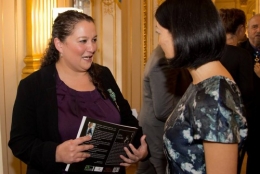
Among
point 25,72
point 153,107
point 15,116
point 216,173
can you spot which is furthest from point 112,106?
point 25,72

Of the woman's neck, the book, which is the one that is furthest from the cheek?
the woman's neck

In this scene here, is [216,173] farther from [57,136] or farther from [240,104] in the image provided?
[57,136]

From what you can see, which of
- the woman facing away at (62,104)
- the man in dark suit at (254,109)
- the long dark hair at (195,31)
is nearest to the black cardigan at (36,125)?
the woman facing away at (62,104)

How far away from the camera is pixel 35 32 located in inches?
125

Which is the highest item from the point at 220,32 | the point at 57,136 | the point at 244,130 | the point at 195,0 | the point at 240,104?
the point at 195,0

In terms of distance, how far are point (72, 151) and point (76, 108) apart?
0.80ft

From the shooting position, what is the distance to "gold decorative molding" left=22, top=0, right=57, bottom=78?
122 inches

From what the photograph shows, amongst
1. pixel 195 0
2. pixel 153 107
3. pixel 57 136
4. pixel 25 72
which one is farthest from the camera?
pixel 25 72

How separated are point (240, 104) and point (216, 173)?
257mm

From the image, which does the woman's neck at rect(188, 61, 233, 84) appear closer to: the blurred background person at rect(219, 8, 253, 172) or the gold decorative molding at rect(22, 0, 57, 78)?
the blurred background person at rect(219, 8, 253, 172)

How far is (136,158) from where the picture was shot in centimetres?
189

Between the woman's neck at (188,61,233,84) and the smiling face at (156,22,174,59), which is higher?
the smiling face at (156,22,174,59)

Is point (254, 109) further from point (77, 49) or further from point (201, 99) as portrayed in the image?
point (201, 99)

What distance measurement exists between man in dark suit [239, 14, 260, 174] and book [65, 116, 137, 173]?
1666 mm
